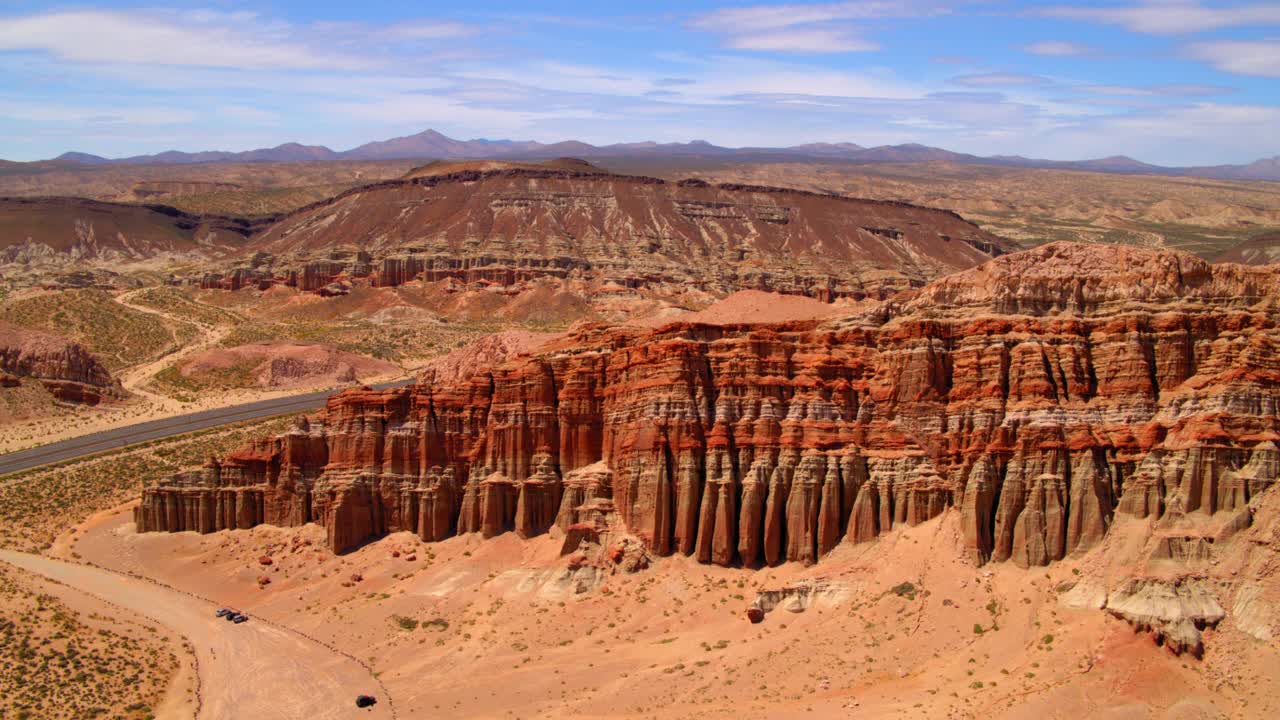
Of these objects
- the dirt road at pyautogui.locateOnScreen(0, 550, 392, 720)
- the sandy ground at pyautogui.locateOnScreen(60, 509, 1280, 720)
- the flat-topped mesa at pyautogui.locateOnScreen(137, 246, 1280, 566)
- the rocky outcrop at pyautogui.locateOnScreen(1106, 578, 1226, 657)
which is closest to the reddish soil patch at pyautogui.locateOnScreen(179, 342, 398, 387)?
the flat-topped mesa at pyautogui.locateOnScreen(137, 246, 1280, 566)

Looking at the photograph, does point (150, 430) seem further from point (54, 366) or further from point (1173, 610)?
point (1173, 610)

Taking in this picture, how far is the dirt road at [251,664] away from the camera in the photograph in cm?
4716

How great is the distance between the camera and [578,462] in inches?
2276

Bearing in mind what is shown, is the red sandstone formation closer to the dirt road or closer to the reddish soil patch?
the reddish soil patch

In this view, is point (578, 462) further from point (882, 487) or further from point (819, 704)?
point (819, 704)

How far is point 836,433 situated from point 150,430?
207 ft

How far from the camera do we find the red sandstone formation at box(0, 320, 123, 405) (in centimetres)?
10750

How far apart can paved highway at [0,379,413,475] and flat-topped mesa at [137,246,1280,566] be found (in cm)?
3292

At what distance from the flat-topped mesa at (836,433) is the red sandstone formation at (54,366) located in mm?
51579

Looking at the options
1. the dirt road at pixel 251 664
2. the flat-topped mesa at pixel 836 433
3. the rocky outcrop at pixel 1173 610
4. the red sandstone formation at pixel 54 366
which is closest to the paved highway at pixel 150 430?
the red sandstone formation at pixel 54 366

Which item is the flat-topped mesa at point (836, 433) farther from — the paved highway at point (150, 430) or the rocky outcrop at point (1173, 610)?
the paved highway at point (150, 430)

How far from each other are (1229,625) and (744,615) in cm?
1581

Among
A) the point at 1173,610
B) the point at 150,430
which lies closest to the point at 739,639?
the point at 1173,610

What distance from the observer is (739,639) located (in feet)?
155
